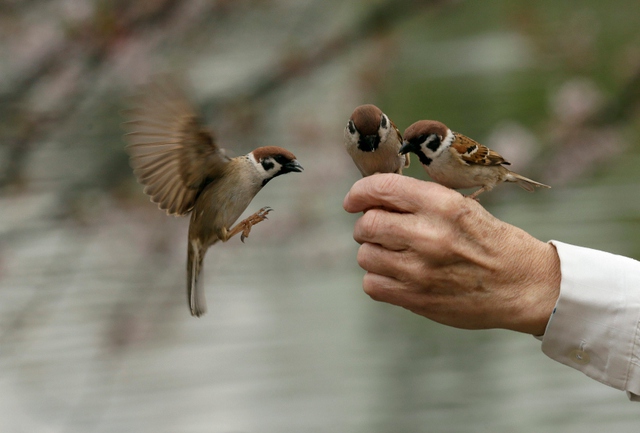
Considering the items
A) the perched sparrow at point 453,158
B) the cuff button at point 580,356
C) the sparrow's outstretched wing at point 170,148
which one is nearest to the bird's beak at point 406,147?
the perched sparrow at point 453,158

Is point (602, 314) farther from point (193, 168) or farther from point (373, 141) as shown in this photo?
point (193, 168)

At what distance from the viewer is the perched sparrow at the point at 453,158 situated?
1812mm

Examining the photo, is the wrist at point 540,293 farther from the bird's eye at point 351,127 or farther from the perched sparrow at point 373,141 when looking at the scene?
the bird's eye at point 351,127

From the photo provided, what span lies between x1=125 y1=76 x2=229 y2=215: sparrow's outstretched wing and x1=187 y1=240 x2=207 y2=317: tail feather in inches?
3.6

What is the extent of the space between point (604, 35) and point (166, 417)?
34.1 feet

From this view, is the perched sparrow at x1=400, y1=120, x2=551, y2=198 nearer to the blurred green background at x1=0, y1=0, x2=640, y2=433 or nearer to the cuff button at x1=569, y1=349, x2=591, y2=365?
the cuff button at x1=569, y1=349, x2=591, y2=365

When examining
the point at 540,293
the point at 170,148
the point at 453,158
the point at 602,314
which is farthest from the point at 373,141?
the point at 602,314

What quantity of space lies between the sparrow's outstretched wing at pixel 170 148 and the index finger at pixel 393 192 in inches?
13.3

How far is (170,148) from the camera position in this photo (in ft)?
A: 5.49

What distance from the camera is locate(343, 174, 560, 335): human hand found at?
73.7 inches

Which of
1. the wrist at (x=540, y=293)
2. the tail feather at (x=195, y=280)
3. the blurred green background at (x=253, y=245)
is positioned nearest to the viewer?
the tail feather at (x=195, y=280)

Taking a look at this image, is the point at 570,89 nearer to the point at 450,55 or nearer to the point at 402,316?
the point at 402,316

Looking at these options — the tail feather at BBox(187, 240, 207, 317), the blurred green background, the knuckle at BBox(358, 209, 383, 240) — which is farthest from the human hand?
the blurred green background

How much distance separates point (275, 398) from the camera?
516cm
